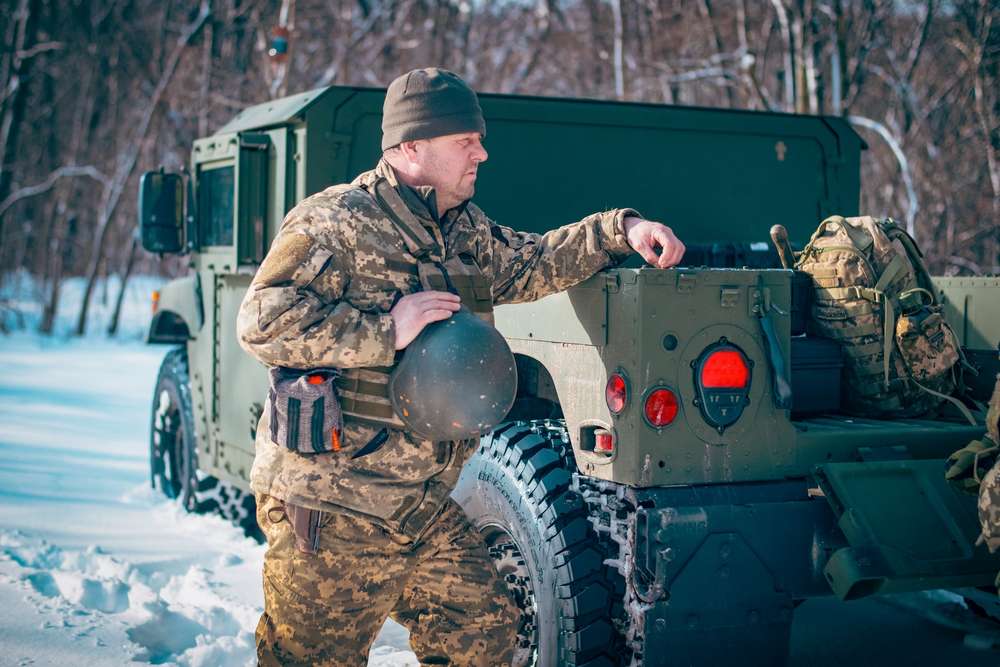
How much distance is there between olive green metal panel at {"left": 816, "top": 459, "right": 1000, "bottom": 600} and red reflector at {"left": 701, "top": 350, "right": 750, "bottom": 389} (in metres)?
0.31

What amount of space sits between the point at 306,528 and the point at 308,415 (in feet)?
0.85

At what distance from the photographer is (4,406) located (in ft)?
30.3

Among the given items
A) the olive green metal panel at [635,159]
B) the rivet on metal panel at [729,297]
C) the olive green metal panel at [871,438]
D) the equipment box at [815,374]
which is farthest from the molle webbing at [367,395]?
the olive green metal panel at [635,159]

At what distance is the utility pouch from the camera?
2506mm

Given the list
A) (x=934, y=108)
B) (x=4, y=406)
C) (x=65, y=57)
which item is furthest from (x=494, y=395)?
(x=65, y=57)

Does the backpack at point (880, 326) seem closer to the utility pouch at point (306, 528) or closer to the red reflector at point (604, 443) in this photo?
the red reflector at point (604, 443)

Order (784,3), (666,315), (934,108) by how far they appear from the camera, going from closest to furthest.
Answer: (666,315) < (784,3) < (934,108)

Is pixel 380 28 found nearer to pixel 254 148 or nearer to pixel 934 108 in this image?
pixel 934 108

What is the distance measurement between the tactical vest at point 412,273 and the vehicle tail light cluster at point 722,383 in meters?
0.56

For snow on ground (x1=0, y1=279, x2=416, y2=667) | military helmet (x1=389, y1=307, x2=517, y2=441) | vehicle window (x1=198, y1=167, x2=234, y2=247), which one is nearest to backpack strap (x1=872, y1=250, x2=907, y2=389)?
military helmet (x1=389, y1=307, x2=517, y2=441)

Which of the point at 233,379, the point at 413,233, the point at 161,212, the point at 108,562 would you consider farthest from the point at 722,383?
the point at 161,212

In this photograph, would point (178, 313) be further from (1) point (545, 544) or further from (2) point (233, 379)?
(1) point (545, 544)

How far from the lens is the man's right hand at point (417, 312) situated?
2.51 m

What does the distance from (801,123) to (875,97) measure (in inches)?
507
